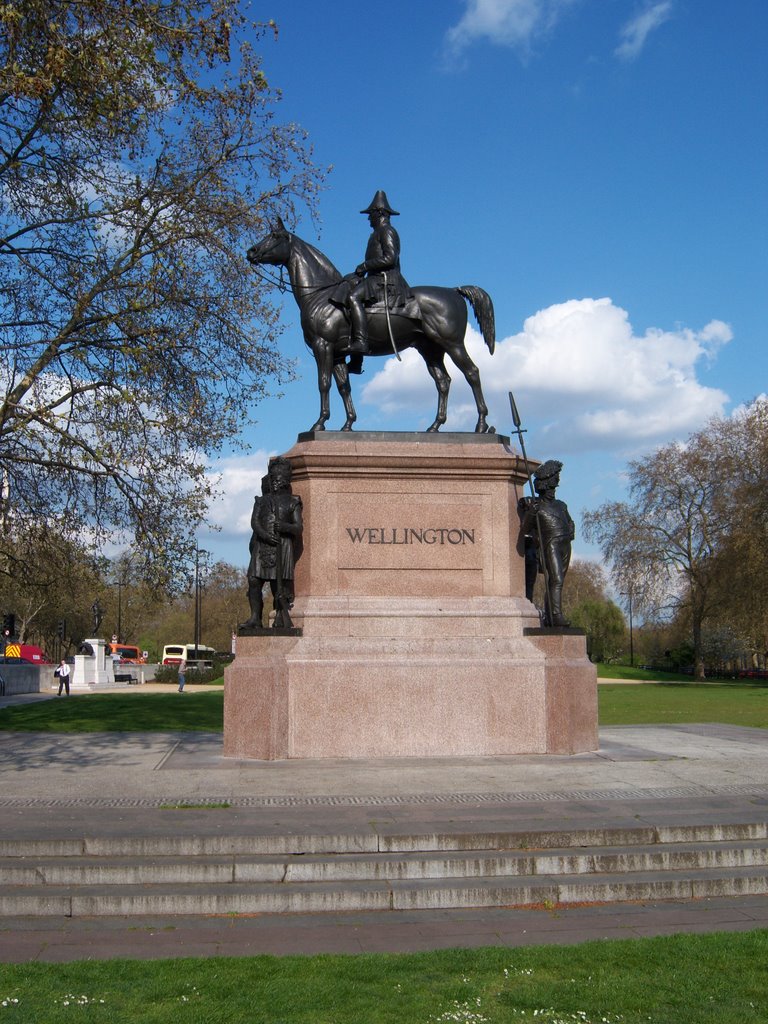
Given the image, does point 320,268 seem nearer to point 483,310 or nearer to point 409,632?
point 483,310

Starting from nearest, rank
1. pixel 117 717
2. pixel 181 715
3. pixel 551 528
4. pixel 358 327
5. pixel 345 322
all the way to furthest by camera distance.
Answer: pixel 551 528 < pixel 358 327 < pixel 345 322 < pixel 117 717 < pixel 181 715

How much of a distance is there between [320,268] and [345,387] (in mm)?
1728

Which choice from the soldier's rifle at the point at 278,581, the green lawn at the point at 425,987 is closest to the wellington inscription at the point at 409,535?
the soldier's rifle at the point at 278,581

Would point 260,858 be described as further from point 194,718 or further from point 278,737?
point 194,718

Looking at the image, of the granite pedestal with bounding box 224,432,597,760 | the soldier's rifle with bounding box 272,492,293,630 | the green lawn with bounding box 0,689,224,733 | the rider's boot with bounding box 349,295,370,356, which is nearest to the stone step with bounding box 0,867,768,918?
the granite pedestal with bounding box 224,432,597,760

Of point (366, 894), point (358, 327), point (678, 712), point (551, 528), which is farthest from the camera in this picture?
point (678, 712)

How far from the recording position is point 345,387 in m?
14.5

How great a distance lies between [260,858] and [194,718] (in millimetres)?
16327

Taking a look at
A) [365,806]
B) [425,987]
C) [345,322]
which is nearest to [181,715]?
[345,322]

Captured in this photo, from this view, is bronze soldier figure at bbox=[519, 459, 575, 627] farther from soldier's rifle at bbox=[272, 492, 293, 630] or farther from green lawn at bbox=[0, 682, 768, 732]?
green lawn at bbox=[0, 682, 768, 732]

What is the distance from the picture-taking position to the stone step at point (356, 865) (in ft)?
24.1

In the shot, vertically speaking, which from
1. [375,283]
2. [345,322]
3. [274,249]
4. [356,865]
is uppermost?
[274,249]

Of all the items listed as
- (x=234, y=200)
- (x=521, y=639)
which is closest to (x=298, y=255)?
(x=234, y=200)

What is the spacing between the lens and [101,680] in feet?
190
